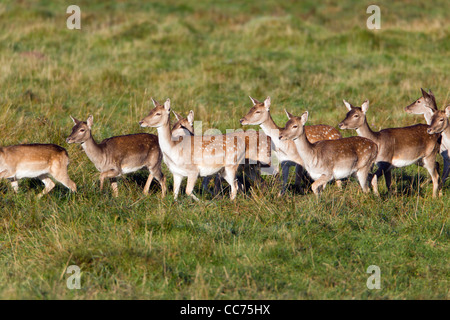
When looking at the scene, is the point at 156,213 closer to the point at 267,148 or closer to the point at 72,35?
the point at 267,148

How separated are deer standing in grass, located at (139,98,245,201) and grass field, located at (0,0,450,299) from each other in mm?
364

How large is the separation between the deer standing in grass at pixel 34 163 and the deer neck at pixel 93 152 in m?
0.44

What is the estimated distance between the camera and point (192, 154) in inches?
311

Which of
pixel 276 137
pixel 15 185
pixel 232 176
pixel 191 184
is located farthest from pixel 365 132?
pixel 15 185

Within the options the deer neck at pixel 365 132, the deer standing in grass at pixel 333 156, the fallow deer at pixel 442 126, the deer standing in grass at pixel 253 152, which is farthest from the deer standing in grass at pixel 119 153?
the fallow deer at pixel 442 126

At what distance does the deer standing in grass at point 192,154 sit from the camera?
783cm

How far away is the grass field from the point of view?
559 cm

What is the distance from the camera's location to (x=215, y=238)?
623cm

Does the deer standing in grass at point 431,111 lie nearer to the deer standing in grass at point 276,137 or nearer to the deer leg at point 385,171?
the deer leg at point 385,171

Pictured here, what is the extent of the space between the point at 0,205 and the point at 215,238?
2397mm

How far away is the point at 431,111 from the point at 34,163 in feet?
18.3

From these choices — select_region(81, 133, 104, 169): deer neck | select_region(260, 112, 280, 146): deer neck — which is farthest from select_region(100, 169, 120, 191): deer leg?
select_region(260, 112, 280, 146): deer neck

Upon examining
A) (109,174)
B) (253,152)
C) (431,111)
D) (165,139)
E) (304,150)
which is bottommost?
(109,174)

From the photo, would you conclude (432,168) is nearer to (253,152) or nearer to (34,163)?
(253,152)
